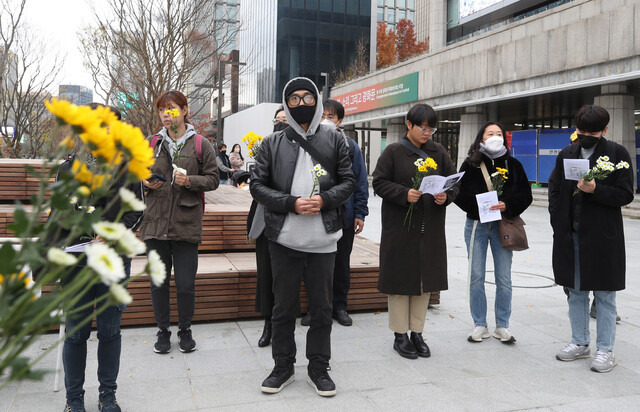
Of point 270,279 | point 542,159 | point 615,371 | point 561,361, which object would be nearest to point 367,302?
point 270,279

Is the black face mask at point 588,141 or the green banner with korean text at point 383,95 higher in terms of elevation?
the green banner with korean text at point 383,95

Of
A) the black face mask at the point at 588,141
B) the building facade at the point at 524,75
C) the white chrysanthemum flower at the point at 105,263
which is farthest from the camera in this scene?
the building facade at the point at 524,75

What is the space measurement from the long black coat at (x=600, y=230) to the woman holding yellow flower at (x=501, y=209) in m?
0.49

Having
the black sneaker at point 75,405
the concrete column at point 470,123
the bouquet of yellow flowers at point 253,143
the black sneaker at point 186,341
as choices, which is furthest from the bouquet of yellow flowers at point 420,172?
A: the concrete column at point 470,123

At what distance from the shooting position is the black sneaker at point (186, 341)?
4.33m

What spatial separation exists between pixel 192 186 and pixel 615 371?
3.59 meters

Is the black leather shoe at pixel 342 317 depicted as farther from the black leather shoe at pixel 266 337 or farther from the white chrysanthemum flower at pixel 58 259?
the white chrysanthemum flower at pixel 58 259

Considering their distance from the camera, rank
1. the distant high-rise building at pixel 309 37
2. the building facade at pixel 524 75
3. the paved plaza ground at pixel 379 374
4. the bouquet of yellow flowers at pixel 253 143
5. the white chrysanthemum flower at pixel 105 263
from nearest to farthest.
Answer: the white chrysanthemum flower at pixel 105 263, the paved plaza ground at pixel 379 374, the bouquet of yellow flowers at pixel 253 143, the building facade at pixel 524 75, the distant high-rise building at pixel 309 37

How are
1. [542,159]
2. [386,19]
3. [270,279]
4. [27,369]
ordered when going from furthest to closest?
1. [386,19]
2. [542,159]
3. [270,279]
4. [27,369]

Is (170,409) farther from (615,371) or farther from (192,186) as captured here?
(615,371)

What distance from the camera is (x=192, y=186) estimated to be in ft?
13.7

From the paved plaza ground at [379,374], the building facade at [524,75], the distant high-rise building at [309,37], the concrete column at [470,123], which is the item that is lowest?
the paved plaza ground at [379,374]

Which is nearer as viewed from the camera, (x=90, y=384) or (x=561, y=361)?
(x=90, y=384)

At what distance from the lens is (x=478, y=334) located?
473cm
